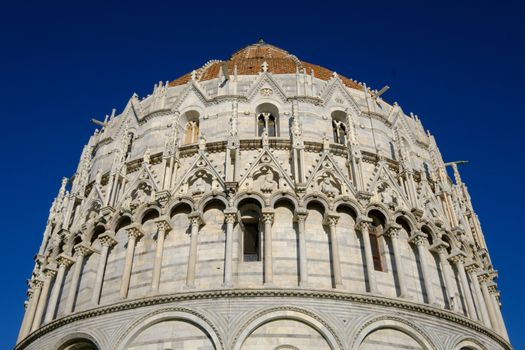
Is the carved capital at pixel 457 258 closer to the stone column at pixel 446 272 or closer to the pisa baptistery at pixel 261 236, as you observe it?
the pisa baptistery at pixel 261 236

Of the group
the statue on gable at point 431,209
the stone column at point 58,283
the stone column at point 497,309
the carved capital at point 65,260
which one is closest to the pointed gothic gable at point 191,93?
the carved capital at point 65,260

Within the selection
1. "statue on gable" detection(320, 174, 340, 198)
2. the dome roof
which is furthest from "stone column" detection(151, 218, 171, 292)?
the dome roof

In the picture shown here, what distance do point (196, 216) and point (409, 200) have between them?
8431 millimetres

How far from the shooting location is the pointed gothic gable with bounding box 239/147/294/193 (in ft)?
62.8

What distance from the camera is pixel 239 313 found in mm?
16125

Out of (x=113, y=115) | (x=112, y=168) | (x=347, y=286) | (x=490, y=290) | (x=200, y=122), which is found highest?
(x=113, y=115)

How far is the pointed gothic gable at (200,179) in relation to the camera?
1948 centimetres

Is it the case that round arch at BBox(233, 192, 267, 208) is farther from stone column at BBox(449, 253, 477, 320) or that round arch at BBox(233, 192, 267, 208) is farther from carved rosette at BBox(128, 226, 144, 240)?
stone column at BBox(449, 253, 477, 320)

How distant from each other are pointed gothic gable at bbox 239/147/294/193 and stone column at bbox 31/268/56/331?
28.2 feet

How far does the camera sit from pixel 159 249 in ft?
59.7

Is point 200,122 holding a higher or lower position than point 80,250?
higher

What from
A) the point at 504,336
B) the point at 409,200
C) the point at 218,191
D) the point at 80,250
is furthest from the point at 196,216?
the point at 504,336

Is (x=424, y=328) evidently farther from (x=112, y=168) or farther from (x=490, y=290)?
(x=112, y=168)

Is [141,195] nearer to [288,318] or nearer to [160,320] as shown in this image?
[160,320]
